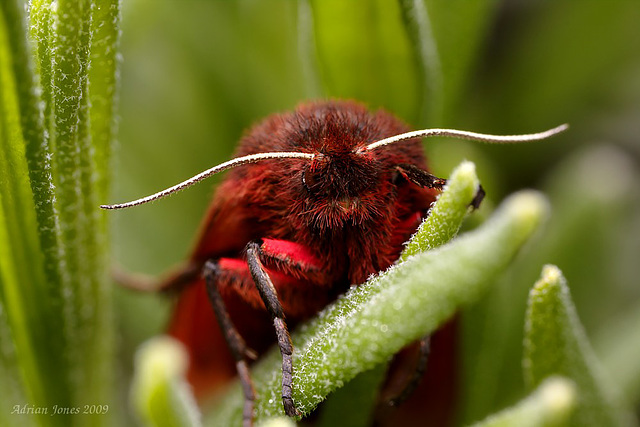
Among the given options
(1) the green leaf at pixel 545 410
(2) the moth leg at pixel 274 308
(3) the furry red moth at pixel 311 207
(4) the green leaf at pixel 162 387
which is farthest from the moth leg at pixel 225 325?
(1) the green leaf at pixel 545 410

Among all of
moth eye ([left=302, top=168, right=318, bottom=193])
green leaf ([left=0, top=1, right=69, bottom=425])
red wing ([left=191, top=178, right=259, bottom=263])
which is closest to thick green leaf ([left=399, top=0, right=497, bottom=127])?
moth eye ([left=302, top=168, right=318, bottom=193])

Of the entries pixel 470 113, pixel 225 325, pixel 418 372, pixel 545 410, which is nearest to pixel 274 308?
pixel 225 325

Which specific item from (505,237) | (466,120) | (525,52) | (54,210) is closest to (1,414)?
(54,210)

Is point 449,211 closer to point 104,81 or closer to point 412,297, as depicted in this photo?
point 412,297

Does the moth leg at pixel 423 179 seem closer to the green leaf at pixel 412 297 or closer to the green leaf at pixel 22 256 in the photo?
the green leaf at pixel 412 297

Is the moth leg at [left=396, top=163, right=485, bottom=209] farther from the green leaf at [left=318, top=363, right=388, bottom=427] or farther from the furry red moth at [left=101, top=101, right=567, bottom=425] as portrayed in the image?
the green leaf at [left=318, top=363, right=388, bottom=427]

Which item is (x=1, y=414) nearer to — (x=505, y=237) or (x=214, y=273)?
(x=214, y=273)
